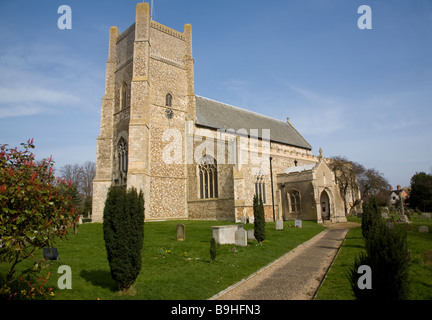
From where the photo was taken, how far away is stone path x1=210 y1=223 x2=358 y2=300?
6396mm

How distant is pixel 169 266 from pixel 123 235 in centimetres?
297

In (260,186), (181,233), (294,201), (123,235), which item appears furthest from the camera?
(294,201)

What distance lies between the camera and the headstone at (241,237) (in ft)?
40.9

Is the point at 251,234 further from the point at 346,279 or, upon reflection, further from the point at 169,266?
the point at 346,279

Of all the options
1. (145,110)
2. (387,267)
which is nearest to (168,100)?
(145,110)

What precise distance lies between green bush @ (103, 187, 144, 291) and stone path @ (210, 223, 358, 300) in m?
2.05

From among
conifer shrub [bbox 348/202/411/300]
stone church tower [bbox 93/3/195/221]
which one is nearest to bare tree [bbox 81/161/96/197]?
stone church tower [bbox 93/3/195/221]

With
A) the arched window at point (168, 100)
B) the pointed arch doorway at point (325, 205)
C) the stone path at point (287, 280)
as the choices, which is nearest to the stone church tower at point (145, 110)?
the arched window at point (168, 100)

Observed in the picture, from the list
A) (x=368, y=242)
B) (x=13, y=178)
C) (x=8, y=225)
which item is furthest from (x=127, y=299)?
(x=368, y=242)

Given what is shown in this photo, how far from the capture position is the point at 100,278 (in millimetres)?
7438

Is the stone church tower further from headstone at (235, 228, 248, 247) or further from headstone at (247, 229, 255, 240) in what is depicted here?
headstone at (235, 228, 248, 247)

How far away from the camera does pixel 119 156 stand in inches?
893

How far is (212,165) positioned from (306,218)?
9.49 m
